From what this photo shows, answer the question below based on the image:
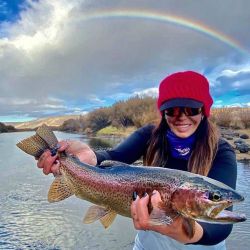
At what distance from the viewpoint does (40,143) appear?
331 centimetres

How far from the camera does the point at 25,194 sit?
12.8m

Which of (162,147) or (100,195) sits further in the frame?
(162,147)

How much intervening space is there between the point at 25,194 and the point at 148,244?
405 inches

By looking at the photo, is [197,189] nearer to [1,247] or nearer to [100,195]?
[100,195]

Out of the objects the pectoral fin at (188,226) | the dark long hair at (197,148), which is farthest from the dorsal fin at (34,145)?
the pectoral fin at (188,226)

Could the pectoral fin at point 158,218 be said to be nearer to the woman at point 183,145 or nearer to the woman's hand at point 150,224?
the woman's hand at point 150,224

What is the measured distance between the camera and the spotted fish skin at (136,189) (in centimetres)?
244

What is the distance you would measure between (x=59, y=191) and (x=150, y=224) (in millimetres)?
1031

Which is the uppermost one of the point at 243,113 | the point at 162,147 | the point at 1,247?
the point at 243,113

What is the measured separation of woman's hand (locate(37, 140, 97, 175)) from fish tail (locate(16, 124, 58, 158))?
0.16 ft

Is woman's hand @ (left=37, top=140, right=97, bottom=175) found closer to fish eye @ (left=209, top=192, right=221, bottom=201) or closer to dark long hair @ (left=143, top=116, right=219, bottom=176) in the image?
dark long hair @ (left=143, top=116, right=219, bottom=176)

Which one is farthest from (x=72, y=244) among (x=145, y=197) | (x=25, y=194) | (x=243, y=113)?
(x=243, y=113)

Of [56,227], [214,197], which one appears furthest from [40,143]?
[56,227]

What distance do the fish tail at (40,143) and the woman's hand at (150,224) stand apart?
1039 millimetres
